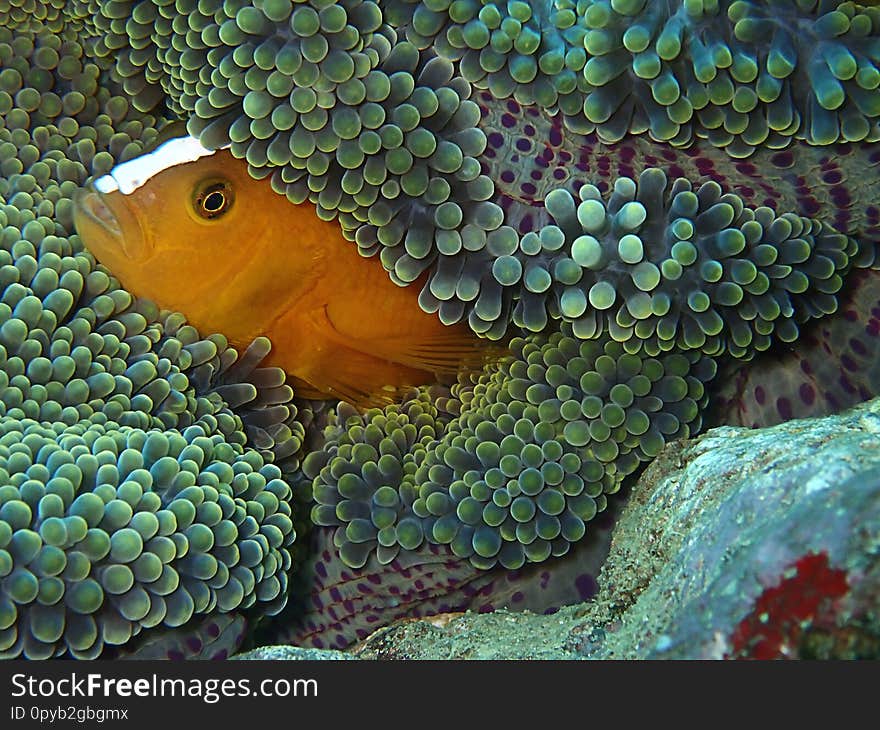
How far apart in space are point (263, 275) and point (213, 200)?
7.0 inches

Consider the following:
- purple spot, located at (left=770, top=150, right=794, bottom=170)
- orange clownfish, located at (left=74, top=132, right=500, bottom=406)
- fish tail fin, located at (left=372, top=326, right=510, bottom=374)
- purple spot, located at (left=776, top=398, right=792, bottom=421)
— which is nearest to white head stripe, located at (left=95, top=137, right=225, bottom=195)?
orange clownfish, located at (left=74, top=132, right=500, bottom=406)

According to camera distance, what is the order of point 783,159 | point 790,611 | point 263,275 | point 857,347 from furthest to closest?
1. point 263,275
2. point 857,347
3. point 783,159
4. point 790,611

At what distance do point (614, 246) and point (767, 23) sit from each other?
37cm

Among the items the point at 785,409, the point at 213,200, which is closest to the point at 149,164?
the point at 213,200

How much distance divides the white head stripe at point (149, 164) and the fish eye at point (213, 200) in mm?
62

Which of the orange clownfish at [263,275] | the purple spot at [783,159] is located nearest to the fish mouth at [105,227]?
the orange clownfish at [263,275]

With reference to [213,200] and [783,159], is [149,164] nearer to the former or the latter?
[213,200]

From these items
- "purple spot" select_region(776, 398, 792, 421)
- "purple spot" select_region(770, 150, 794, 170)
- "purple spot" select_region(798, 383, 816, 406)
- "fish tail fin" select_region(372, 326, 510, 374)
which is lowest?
"purple spot" select_region(776, 398, 792, 421)

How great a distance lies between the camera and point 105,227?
55.8 inches

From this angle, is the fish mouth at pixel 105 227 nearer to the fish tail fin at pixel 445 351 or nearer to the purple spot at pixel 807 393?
the fish tail fin at pixel 445 351

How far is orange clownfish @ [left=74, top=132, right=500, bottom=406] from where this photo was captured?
1.46 meters

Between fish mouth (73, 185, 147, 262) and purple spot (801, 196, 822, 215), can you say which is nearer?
purple spot (801, 196, 822, 215)

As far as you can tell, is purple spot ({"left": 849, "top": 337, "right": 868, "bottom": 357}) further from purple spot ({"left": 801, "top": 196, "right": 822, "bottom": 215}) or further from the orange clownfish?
the orange clownfish

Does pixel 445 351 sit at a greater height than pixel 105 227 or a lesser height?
lesser
